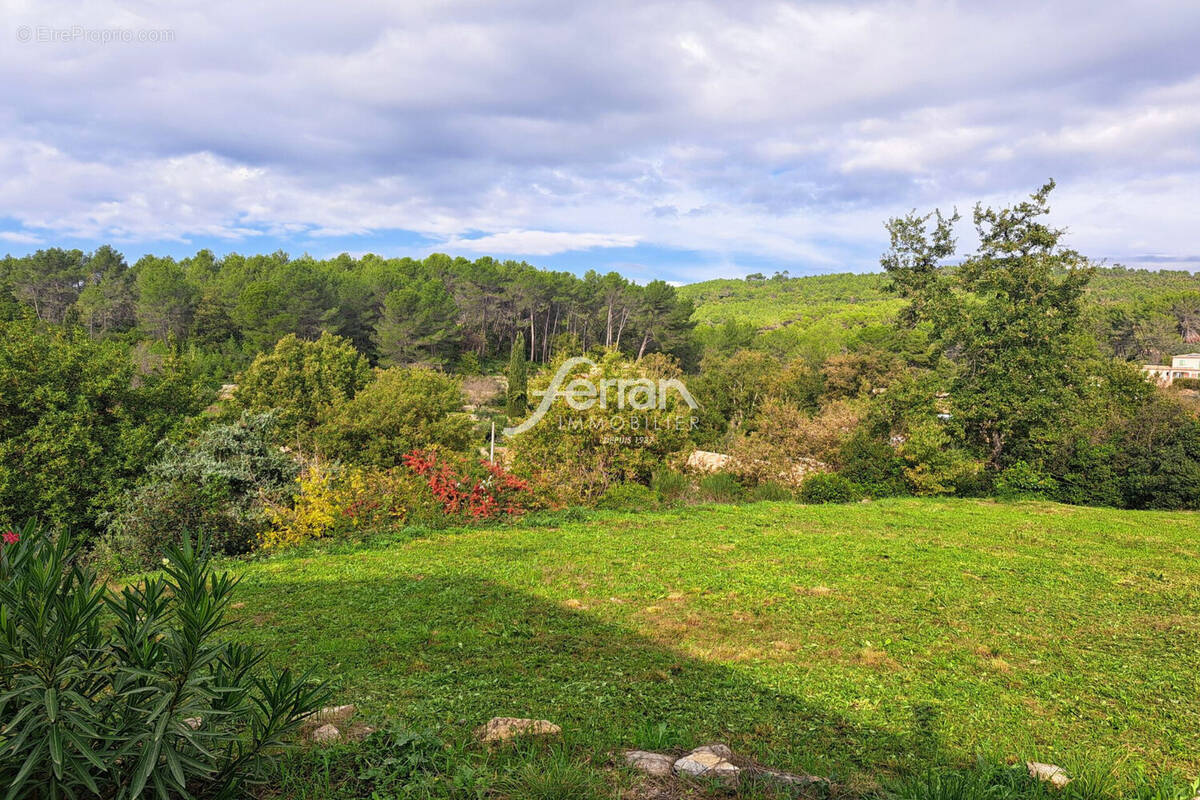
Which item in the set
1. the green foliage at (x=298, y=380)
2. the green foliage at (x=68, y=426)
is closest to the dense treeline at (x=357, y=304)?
the green foliage at (x=298, y=380)

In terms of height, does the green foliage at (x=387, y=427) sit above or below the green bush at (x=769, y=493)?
above

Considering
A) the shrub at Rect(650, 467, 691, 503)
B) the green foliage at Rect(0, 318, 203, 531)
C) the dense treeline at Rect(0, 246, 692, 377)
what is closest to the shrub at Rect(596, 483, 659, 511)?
the shrub at Rect(650, 467, 691, 503)

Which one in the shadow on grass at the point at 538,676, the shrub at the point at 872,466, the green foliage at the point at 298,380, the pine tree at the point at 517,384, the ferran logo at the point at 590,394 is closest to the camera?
the shadow on grass at the point at 538,676

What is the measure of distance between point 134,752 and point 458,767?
1.37m

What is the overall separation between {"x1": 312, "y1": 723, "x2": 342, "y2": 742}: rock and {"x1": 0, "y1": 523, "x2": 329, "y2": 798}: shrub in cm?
99

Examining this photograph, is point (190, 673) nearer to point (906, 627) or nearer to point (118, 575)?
point (906, 627)

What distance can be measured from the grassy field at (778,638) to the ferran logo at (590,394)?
5425mm

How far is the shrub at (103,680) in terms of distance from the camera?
173cm

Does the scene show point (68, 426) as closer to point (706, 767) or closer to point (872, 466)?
point (706, 767)

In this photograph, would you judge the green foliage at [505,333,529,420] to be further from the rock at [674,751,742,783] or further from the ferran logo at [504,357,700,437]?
the rock at [674,751,742,783]

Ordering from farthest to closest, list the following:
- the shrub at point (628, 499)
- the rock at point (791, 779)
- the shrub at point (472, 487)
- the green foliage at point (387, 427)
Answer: the green foliage at point (387, 427) → the shrub at point (628, 499) → the shrub at point (472, 487) → the rock at point (791, 779)

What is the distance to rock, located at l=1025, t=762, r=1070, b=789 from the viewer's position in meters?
2.92

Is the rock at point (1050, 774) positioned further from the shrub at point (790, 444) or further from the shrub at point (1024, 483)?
the shrub at point (1024, 483)

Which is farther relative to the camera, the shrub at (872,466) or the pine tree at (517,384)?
the pine tree at (517,384)
